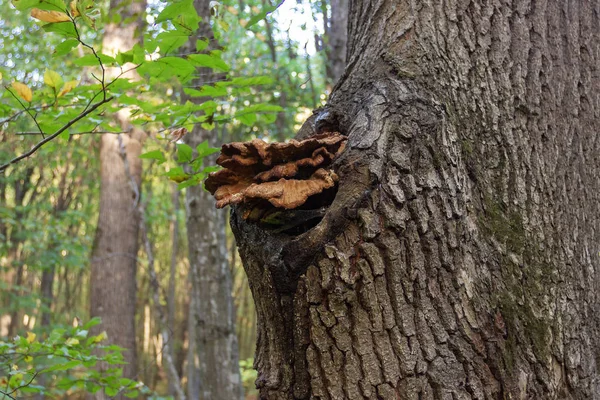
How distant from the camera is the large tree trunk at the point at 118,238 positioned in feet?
20.5

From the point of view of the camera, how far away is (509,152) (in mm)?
1511

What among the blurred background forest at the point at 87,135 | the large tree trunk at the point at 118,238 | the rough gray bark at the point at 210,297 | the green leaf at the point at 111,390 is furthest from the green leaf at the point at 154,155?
the large tree trunk at the point at 118,238

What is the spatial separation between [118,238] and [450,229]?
5.83 meters

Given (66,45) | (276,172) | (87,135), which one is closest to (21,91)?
(66,45)

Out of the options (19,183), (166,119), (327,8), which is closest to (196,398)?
(19,183)

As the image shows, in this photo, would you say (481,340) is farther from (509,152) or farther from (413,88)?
(413,88)

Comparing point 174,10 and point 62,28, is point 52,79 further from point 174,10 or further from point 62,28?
point 174,10

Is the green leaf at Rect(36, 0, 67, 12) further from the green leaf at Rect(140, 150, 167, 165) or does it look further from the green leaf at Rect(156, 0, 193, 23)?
the green leaf at Rect(140, 150, 167, 165)

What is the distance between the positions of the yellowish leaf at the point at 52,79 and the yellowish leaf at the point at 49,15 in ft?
0.72

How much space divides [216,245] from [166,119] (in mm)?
2864

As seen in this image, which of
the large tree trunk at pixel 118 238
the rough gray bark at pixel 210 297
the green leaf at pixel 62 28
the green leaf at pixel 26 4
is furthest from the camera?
the large tree trunk at pixel 118 238

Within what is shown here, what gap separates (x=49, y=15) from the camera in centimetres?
145

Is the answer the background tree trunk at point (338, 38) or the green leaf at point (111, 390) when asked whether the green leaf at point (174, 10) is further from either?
the background tree trunk at point (338, 38)

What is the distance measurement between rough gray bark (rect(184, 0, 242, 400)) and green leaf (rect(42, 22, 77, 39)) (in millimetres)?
3358
